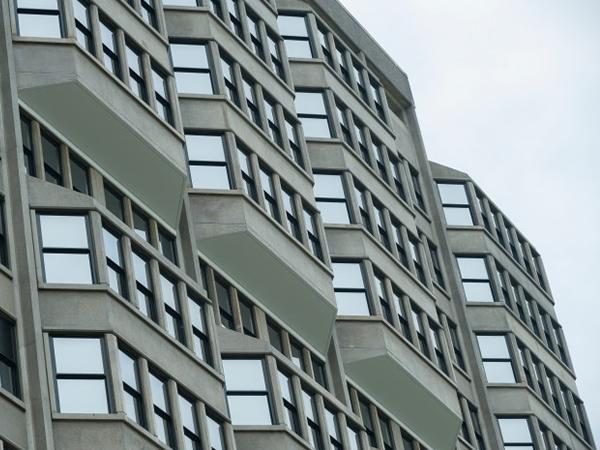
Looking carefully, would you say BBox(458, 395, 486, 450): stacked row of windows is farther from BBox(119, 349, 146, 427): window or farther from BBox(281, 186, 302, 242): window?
BBox(119, 349, 146, 427): window

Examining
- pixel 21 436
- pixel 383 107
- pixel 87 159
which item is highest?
pixel 383 107

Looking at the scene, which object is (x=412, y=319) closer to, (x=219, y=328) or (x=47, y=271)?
(x=219, y=328)

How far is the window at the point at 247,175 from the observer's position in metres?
49.8

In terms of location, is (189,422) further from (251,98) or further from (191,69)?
(251,98)

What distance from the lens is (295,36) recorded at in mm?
60781

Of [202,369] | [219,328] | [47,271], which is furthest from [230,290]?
[47,271]

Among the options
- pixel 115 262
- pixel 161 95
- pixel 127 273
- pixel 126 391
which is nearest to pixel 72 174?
pixel 115 262

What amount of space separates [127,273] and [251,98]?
13049 millimetres

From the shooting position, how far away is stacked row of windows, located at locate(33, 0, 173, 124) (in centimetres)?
4431

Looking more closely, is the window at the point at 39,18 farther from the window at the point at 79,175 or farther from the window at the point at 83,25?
the window at the point at 79,175

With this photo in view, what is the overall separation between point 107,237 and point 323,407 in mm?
9330

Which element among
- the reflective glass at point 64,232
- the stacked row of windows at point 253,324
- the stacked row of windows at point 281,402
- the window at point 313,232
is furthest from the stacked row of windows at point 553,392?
the reflective glass at point 64,232

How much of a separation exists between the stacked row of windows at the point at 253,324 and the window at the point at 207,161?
9.34ft

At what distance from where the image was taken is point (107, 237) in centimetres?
4112
